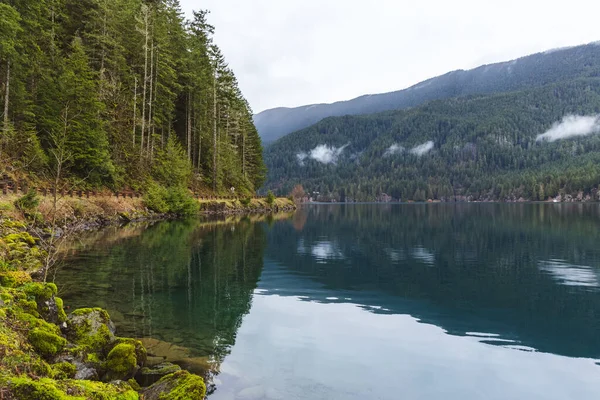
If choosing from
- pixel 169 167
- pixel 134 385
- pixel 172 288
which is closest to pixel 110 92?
pixel 169 167

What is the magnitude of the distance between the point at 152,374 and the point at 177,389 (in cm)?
152

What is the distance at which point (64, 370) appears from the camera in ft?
22.5

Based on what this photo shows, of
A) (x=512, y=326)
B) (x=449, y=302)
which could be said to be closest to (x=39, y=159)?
(x=449, y=302)

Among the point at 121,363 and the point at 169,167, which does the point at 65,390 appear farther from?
the point at 169,167

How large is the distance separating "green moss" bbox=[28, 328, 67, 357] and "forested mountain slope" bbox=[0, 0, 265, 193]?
47.0 feet

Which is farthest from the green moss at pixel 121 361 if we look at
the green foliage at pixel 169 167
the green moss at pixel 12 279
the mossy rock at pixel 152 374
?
the green foliage at pixel 169 167

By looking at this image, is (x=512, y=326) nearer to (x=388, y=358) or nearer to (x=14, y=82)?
(x=388, y=358)

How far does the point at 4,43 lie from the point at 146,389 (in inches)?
1336

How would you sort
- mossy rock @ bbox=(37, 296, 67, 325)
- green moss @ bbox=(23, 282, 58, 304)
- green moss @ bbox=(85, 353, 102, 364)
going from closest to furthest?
green moss @ bbox=(85, 353, 102, 364)
mossy rock @ bbox=(37, 296, 67, 325)
green moss @ bbox=(23, 282, 58, 304)

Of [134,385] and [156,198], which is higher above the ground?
[156,198]

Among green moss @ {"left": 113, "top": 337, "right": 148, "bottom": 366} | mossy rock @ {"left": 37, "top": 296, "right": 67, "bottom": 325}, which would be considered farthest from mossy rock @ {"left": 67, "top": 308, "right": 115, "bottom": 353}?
green moss @ {"left": 113, "top": 337, "right": 148, "bottom": 366}

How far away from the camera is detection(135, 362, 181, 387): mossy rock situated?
25.3ft

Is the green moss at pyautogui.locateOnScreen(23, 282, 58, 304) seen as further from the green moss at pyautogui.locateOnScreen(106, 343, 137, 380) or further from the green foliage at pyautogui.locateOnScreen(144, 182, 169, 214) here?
the green foliage at pyautogui.locateOnScreen(144, 182, 169, 214)

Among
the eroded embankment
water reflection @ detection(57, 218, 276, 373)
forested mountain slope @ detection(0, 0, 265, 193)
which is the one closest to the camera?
the eroded embankment
